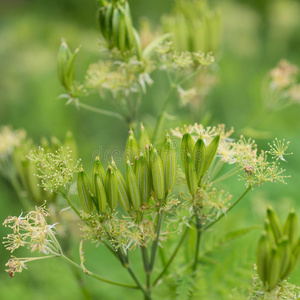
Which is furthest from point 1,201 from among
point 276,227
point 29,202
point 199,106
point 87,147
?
point 276,227

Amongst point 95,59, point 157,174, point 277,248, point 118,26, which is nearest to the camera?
point 277,248

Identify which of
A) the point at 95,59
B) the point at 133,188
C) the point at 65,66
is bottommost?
the point at 133,188

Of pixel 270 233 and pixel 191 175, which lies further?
pixel 191 175

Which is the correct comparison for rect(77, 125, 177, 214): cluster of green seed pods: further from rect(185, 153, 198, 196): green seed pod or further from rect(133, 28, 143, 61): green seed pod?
rect(133, 28, 143, 61): green seed pod

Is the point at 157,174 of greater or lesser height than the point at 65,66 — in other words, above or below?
below

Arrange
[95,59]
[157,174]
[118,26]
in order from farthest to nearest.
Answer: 1. [95,59]
2. [118,26]
3. [157,174]

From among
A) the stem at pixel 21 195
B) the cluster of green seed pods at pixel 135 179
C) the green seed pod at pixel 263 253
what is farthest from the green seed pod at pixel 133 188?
the stem at pixel 21 195

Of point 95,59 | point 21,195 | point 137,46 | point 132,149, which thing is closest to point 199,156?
point 132,149

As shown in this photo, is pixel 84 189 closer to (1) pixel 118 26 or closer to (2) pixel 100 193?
(2) pixel 100 193
